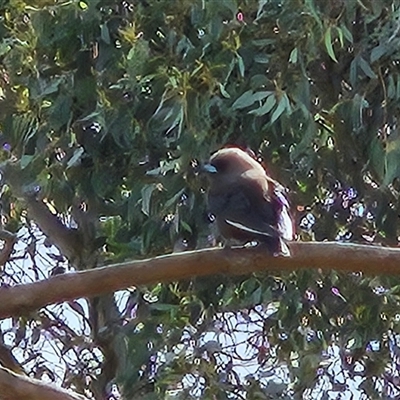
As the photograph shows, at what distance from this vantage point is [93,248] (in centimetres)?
347

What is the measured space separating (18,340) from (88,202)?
0.95 metres

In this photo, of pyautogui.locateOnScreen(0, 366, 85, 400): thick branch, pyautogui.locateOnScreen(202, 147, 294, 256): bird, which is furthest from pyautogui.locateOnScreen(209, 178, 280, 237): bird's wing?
pyautogui.locateOnScreen(0, 366, 85, 400): thick branch

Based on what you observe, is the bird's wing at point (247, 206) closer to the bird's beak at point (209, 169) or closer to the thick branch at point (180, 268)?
the bird's beak at point (209, 169)

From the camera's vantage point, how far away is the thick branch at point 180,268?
2172mm

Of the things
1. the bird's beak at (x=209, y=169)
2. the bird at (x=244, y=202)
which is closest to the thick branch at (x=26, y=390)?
the bird at (x=244, y=202)

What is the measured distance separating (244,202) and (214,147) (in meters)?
0.43

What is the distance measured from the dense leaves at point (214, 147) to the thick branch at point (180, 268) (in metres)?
0.52

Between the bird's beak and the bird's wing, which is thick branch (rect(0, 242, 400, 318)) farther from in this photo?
the bird's beak

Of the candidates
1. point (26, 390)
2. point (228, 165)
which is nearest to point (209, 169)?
point (228, 165)

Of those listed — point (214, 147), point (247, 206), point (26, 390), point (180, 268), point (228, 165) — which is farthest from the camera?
point (214, 147)

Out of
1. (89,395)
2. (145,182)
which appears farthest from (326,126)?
(89,395)

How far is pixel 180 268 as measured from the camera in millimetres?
2158

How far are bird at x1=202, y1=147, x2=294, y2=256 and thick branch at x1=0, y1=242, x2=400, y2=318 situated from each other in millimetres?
101

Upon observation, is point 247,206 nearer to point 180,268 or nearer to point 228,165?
point 228,165
